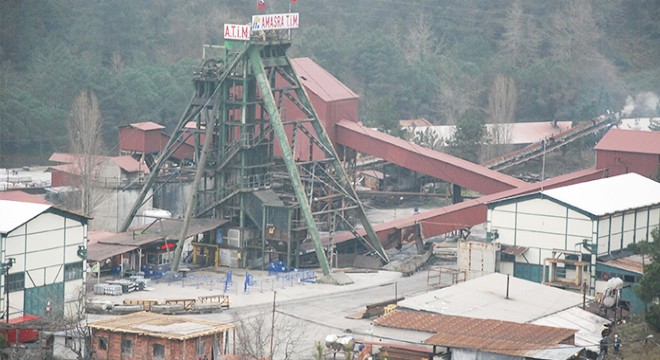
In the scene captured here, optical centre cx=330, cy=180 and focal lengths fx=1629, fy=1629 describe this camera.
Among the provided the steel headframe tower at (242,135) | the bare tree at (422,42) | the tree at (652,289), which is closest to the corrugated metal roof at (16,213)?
the steel headframe tower at (242,135)

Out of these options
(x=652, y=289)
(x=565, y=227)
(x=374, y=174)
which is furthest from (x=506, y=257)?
(x=374, y=174)

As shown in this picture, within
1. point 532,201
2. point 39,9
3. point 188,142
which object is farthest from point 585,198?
point 39,9

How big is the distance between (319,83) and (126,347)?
2860 centimetres

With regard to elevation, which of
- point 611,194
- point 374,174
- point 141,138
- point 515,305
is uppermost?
point 141,138

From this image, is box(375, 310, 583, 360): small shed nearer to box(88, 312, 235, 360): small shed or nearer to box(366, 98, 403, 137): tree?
box(88, 312, 235, 360): small shed

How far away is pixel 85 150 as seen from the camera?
236 ft

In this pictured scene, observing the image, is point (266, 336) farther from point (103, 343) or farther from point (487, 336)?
point (487, 336)

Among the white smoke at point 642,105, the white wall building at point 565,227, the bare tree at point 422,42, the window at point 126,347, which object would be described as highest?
the bare tree at point 422,42

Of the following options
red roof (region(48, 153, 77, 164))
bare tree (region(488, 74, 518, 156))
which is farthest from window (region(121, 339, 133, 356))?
bare tree (region(488, 74, 518, 156))

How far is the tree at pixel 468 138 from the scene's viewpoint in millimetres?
86312

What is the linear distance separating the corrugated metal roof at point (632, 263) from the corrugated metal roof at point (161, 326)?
15.0 m

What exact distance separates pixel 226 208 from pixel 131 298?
9760 mm

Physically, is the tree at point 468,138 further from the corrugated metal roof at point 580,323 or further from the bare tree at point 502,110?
the corrugated metal roof at point 580,323

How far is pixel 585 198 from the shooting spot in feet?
186
